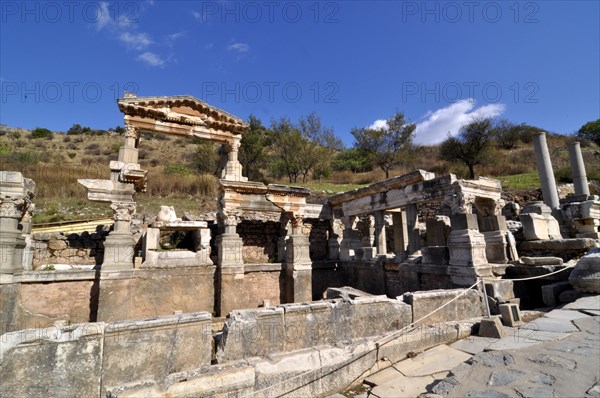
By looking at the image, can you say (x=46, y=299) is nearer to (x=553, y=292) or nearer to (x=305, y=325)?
(x=305, y=325)

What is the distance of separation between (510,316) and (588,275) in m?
1.91

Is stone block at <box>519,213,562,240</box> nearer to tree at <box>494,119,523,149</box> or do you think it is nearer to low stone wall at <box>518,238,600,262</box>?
low stone wall at <box>518,238,600,262</box>

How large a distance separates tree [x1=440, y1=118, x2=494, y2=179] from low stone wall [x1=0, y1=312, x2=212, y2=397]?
99.1 feet

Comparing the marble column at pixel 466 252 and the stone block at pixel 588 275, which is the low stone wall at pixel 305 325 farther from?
the stone block at pixel 588 275

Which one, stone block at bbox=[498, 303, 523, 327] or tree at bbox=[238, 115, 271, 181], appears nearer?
stone block at bbox=[498, 303, 523, 327]

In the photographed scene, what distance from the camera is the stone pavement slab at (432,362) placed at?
3.88 meters

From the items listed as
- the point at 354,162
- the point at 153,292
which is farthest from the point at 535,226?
the point at 354,162

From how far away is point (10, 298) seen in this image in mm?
6891

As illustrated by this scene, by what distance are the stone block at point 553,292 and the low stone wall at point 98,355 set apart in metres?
6.58

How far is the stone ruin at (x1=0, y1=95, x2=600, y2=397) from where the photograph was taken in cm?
312

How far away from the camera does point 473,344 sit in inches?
177

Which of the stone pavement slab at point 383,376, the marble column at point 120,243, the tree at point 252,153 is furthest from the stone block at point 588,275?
the tree at point 252,153

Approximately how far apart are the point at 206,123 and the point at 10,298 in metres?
7.24

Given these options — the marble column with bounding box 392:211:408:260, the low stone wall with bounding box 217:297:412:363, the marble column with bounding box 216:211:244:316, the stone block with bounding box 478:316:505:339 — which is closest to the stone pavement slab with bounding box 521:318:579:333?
the stone block with bounding box 478:316:505:339
